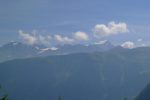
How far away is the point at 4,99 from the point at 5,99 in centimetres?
33

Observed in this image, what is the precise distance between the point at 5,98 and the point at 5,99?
224 millimetres

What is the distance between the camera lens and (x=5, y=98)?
5750 cm

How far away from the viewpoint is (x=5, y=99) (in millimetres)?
57312

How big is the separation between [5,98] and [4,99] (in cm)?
51

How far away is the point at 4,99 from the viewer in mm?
57000
